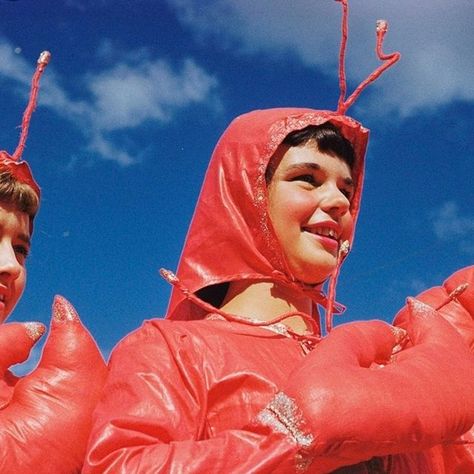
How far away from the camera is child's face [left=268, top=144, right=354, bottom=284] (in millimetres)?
2400

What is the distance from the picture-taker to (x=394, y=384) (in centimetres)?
167

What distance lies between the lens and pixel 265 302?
2436mm

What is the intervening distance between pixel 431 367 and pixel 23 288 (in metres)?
1.52

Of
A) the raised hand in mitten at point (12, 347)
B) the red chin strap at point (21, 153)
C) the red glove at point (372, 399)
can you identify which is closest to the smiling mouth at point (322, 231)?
the red glove at point (372, 399)

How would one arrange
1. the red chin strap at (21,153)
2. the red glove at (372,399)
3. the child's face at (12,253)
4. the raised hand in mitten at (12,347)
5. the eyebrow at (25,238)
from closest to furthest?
the red glove at (372,399) → the raised hand in mitten at (12,347) → the child's face at (12,253) → the eyebrow at (25,238) → the red chin strap at (21,153)

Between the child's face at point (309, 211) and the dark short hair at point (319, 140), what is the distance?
0.10 ft

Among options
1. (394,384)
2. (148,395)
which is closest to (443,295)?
(394,384)

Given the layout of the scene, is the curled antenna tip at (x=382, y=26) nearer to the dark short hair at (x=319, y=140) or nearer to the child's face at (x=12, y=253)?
the dark short hair at (x=319, y=140)

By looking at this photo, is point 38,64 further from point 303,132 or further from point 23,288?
point 303,132

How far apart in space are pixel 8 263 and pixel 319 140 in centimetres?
107

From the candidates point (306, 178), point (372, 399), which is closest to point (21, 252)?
point (306, 178)

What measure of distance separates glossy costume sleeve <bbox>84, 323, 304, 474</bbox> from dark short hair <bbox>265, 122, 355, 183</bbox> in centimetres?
76

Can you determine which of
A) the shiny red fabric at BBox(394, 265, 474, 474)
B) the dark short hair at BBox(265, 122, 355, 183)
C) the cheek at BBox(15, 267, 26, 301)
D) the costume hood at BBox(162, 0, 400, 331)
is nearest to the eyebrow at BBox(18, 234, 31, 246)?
the cheek at BBox(15, 267, 26, 301)

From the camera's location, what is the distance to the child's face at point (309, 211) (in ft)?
7.88
